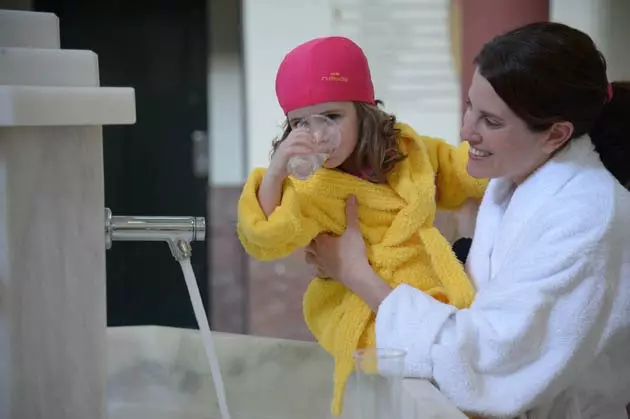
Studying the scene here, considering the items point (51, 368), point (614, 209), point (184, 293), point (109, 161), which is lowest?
point (184, 293)

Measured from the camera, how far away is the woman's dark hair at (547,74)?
1.20 m

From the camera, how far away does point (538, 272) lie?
45.3 inches

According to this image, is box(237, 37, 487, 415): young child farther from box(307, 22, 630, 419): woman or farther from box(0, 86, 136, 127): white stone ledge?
box(0, 86, 136, 127): white stone ledge

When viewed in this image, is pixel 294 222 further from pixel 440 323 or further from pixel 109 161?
pixel 109 161

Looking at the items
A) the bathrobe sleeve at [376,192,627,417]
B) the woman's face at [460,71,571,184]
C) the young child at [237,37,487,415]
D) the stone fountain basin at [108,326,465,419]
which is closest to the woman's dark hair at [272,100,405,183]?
the young child at [237,37,487,415]

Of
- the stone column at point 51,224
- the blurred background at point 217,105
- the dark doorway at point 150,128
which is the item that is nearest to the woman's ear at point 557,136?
the stone column at point 51,224

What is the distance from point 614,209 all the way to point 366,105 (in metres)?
0.37

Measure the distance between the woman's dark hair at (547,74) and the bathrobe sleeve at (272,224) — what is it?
0.30 metres

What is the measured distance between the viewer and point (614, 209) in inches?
46.9

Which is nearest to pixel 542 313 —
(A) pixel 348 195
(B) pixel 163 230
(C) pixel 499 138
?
(C) pixel 499 138

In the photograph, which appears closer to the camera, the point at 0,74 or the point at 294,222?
the point at 0,74

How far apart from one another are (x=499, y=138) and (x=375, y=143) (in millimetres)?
184

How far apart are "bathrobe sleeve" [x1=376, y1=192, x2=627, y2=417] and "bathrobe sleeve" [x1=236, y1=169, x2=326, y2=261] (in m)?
0.18

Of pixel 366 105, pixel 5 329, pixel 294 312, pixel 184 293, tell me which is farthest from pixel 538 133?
pixel 184 293
